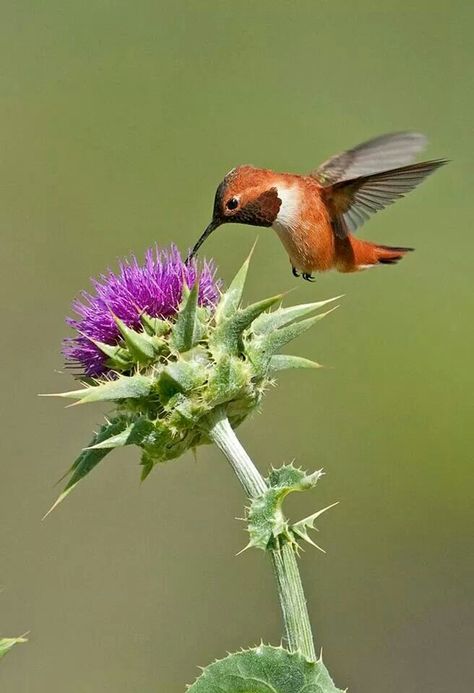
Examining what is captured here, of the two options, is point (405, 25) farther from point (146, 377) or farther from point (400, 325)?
point (146, 377)

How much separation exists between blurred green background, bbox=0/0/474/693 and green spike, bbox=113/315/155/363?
14.3 feet

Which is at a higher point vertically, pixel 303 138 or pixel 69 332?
pixel 303 138

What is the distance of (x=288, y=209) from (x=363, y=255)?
23.4 inches

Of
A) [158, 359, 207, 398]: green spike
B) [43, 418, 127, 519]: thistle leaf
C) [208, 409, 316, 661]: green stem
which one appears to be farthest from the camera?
[158, 359, 207, 398]: green spike

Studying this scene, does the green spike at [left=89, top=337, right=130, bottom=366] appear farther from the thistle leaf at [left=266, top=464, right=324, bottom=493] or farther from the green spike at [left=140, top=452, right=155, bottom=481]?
the thistle leaf at [left=266, top=464, right=324, bottom=493]

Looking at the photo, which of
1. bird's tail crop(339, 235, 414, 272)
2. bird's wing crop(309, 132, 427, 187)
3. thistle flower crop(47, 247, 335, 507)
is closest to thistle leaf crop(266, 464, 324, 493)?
thistle flower crop(47, 247, 335, 507)

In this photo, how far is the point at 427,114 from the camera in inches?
456

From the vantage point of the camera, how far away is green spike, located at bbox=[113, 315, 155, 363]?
3117 millimetres

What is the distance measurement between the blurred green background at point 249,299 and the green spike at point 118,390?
14.3 feet

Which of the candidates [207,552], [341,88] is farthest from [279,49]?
[207,552]

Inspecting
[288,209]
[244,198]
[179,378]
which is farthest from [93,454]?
[288,209]

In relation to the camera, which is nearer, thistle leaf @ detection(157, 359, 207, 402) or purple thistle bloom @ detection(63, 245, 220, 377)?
thistle leaf @ detection(157, 359, 207, 402)

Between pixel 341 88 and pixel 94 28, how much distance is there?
109 inches

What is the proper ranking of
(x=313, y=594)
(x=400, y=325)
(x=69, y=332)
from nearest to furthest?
(x=313, y=594) < (x=69, y=332) < (x=400, y=325)
